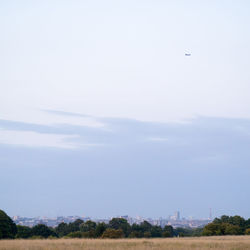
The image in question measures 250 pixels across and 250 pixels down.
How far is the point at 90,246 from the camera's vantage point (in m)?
28.7

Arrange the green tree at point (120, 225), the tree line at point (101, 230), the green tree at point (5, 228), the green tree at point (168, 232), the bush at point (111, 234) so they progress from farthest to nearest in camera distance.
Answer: the green tree at point (120, 225)
the green tree at point (168, 232)
the tree line at point (101, 230)
the bush at point (111, 234)
the green tree at point (5, 228)

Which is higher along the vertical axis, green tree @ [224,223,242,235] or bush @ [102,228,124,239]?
green tree @ [224,223,242,235]

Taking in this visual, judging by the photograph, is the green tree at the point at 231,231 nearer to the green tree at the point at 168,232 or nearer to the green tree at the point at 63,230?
the green tree at the point at 168,232

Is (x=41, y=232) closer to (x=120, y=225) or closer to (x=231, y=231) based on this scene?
(x=231, y=231)

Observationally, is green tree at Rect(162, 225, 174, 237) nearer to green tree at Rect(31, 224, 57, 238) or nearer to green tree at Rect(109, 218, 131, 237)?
green tree at Rect(109, 218, 131, 237)

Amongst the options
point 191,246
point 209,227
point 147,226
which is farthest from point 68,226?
point 191,246

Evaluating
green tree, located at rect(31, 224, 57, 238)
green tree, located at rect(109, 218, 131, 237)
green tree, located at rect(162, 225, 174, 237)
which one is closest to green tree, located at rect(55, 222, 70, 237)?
green tree, located at rect(109, 218, 131, 237)

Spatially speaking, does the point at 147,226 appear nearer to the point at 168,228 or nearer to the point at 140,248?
the point at 168,228

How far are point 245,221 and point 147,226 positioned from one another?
48.6 feet

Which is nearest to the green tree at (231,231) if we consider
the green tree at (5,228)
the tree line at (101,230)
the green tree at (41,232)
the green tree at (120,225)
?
the tree line at (101,230)

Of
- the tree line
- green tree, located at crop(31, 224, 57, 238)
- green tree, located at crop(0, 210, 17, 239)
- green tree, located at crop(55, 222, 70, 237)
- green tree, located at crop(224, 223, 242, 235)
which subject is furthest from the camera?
green tree, located at crop(55, 222, 70, 237)

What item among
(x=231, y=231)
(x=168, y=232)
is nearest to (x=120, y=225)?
(x=168, y=232)

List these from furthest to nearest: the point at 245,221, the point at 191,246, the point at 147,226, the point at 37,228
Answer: the point at 147,226, the point at 245,221, the point at 37,228, the point at 191,246

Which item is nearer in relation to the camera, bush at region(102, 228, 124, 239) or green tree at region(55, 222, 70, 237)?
bush at region(102, 228, 124, 239)
